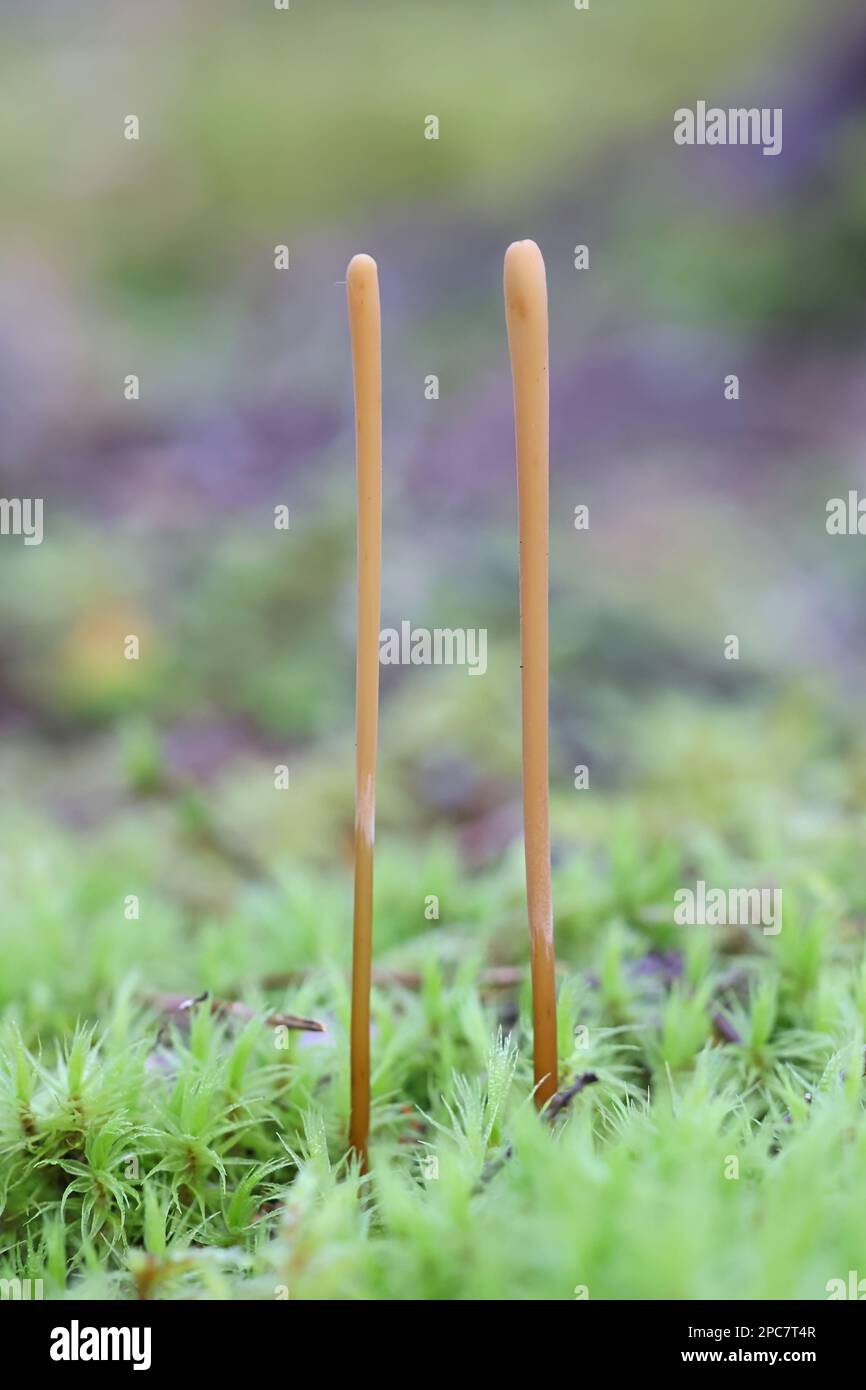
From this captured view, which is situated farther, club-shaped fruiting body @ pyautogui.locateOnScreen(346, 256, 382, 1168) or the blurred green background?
the blurred green background

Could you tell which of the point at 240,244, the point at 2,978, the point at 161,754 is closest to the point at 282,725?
the point at 161,754

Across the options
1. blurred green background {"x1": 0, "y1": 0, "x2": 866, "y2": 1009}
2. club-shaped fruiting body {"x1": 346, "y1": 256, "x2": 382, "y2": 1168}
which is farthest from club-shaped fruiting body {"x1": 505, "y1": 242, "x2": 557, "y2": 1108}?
blurred green background {"x1": 0, "y1": 0, "x2": 866, "y2": 1009}

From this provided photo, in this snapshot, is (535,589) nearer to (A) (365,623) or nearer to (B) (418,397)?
(A) (365,623)

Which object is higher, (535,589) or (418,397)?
(418,397)

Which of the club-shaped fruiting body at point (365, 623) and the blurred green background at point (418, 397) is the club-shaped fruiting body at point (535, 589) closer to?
the club-shaped fruiting body at point (365, 623)

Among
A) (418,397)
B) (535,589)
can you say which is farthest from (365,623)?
(418,397)

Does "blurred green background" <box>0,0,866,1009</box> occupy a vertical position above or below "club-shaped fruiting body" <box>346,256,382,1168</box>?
above

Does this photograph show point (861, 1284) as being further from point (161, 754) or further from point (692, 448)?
point (692, 448)

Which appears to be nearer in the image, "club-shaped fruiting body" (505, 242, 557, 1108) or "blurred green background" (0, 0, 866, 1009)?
"club-shaped fruiting body" (505, 242, 557, 1108)

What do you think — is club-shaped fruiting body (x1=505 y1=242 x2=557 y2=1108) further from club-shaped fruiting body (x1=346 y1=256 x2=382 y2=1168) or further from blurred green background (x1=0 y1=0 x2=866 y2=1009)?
blurred green background (x1=0 y1=0 x2=866 y2=1009)
